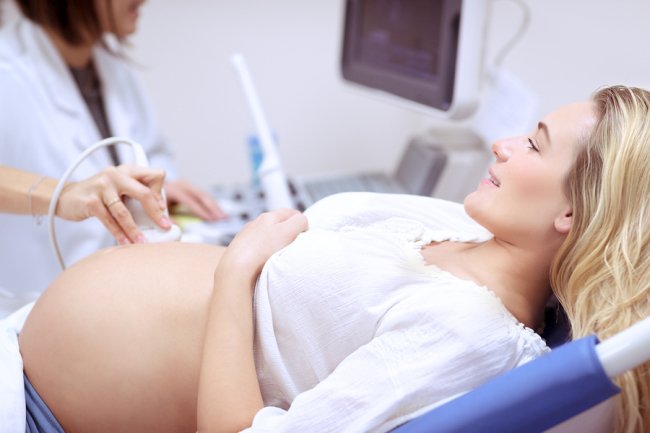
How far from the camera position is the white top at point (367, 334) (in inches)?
31.8

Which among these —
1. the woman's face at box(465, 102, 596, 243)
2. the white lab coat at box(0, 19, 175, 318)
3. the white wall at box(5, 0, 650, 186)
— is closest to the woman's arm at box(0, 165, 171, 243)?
the white lab coat at box(0, 19, 175, 318)

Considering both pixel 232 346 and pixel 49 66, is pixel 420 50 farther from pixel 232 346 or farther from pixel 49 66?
pixel 232 346

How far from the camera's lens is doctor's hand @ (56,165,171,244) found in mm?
1097

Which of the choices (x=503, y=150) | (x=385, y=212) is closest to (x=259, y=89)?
(x=385, y=212)

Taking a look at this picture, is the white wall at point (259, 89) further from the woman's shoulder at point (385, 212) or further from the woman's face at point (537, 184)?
the woman's face at point (537, 184)

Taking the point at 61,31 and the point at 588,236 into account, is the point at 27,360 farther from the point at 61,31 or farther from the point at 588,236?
the point at 61,31

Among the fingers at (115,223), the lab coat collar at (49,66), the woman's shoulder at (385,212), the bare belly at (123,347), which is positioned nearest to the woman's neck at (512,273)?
the woman's shoulder at (385,212)

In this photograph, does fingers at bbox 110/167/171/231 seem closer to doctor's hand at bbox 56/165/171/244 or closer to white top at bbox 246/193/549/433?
doctor's hand at bbox 56/165/171/244

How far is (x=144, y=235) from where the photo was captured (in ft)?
3.75

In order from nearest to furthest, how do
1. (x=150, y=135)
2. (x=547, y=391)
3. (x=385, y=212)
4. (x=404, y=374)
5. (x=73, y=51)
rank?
(x=547, y=391) → (x=404, y=374) → (x=385, y=212) → (x=73, y=51) → (x=150, y=135)

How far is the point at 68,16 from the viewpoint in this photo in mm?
1628

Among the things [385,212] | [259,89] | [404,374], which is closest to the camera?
[404,374]

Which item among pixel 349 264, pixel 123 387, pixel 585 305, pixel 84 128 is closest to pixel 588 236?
pixel 585 305

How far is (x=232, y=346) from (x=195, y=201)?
0.75m
